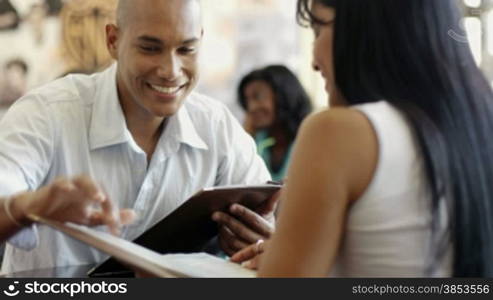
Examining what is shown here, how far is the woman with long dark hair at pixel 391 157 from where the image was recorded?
1.02 m

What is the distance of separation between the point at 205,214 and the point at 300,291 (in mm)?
552

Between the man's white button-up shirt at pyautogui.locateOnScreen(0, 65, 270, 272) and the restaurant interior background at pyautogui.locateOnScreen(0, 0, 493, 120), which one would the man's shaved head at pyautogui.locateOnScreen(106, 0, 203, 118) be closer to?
the man's white button-up shirt at pyautogui.locateOnScreen(0, 65, 270, 272)

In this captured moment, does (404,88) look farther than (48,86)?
No

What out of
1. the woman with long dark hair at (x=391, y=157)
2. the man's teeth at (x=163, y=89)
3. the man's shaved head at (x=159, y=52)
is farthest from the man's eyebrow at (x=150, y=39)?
the woman with long dark hair at (x=391, y=157)

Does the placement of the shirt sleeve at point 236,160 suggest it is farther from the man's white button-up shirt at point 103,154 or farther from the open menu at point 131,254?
the open menu at point 131,254

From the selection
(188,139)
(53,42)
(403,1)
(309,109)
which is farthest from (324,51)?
(53,42)

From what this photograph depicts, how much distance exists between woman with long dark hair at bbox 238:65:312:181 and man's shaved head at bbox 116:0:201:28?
1.93m

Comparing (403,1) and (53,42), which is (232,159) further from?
(53,42)

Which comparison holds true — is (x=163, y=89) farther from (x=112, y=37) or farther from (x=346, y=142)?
(x=346, y=142)

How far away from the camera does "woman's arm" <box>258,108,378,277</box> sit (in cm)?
101

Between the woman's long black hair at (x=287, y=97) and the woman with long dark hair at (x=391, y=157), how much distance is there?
266 cm

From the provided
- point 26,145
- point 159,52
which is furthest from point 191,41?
point 26,145

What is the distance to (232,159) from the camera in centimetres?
194

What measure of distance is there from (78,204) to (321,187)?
34cm
